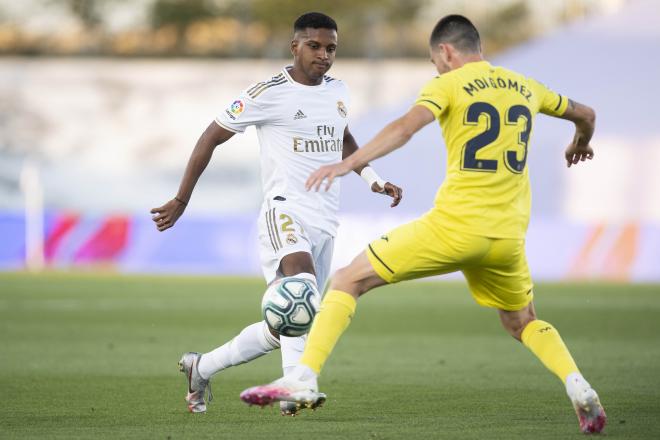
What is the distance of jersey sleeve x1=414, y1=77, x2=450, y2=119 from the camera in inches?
283

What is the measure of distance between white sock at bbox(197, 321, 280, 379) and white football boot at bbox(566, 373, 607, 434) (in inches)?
80.9

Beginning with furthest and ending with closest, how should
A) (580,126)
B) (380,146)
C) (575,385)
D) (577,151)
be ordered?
(577,151) → (580,126) → (575,385) → (380,146)

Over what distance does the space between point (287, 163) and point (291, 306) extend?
3.68 feet

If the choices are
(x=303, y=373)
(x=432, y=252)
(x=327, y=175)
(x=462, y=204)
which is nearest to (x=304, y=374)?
(x=303, y=373)

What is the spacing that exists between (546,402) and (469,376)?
5.68 feet

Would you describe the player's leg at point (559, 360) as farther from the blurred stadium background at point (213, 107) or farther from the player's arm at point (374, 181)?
the blurred stadium background at point (213, 107)

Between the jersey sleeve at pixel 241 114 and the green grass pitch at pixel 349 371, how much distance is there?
1.84 metres

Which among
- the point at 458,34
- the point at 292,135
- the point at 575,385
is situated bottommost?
the point at 575,385

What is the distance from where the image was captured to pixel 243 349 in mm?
8609

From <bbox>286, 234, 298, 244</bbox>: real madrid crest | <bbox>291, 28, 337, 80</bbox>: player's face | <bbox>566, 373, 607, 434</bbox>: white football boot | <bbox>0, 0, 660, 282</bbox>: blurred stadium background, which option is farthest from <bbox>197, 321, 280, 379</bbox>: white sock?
<bbox>0, 0, 660, 282</bbox>: blurred stadium background

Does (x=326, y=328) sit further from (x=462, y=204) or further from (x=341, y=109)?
(x=341, y=109)

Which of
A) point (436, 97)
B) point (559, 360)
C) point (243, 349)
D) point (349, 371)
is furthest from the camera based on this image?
point (349, 371)

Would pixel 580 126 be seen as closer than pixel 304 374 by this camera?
No

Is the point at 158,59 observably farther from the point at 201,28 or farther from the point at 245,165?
the point at 245,165
